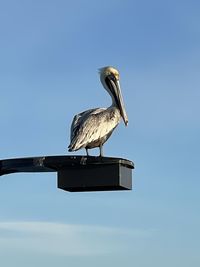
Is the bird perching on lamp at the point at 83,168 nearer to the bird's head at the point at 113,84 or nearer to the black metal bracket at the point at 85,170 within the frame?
the black metal bracket at the point at 85,170

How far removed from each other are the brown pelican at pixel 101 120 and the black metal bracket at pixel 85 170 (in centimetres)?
84

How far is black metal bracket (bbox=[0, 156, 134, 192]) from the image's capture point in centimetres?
1357

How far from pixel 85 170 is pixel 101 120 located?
1.94 m

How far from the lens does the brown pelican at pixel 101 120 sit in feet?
49.1

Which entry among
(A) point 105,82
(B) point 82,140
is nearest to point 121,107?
(A) point 105,82

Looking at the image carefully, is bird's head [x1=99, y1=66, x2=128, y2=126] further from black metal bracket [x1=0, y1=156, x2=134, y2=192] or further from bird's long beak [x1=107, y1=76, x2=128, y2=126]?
black metal bracket [x1=0, y1=156, x2=134, y2=192]

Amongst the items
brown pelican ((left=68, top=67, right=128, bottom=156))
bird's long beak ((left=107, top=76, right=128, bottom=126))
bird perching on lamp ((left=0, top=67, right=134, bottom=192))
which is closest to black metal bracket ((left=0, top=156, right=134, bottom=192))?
bird perching on lamp ((left=0, top=67, right=134, bottom=192))

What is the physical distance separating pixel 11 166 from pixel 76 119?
2.08 m

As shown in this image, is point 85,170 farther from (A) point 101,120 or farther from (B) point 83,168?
(A) point 101,120

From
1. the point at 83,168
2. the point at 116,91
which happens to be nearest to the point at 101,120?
the point at 116,91

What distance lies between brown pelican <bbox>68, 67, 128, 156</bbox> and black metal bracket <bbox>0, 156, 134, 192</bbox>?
843 millimetres

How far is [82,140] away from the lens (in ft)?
48.9

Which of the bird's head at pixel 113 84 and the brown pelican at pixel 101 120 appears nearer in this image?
the brown pelican at pixel 101 120

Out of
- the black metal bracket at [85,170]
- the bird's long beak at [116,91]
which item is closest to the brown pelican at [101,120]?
the bird's long beak at [116,91]
